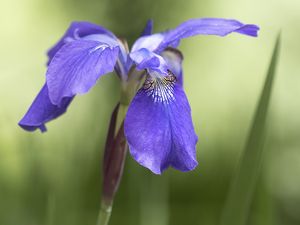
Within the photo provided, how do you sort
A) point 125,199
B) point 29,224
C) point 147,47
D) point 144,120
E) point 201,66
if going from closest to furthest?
1. point 144,120
2. point 147,47
3. point 29,224
4. point 125,199
5. point 201,66

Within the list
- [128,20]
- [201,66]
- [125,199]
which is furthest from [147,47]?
[201,66]

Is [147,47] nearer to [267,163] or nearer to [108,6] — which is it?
[267,163]

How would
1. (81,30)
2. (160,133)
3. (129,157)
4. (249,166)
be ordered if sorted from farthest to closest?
(129,157)
(81,30)
(249,166)
(160,133)

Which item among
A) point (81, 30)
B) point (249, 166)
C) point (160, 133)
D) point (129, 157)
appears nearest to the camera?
point (160, 133)

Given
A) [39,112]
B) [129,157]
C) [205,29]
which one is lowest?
[129,157]

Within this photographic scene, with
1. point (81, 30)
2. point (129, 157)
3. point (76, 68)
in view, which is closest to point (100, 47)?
point (76, 68)

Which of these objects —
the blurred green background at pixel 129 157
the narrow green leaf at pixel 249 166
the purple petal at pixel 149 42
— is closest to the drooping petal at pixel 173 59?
Result: the purple petal at pixel 149 42

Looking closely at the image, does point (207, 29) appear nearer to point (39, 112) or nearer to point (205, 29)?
point (205, 29)

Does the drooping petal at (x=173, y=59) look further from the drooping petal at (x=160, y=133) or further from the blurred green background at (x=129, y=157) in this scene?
the blurred green background at (x=129, y=157)
